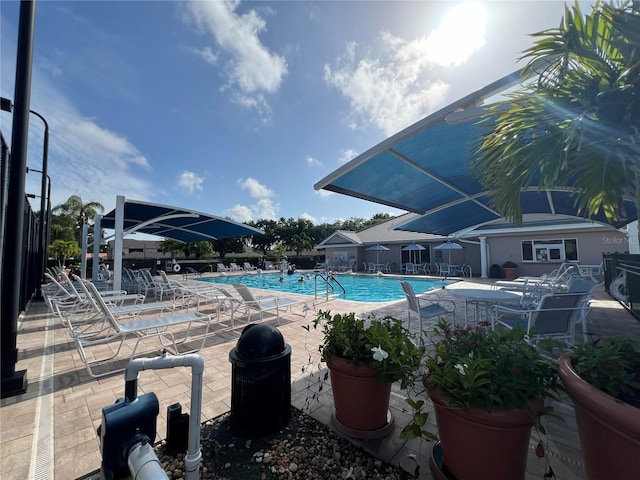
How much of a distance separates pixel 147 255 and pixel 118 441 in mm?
53579

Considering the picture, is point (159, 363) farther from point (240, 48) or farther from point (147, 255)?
point (147, 255)

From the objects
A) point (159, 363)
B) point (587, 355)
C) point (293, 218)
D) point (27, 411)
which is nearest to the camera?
point (587, 355)

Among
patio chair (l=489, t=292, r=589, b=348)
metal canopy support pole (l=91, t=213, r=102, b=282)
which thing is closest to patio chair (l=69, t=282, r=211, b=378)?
patio chair (l=489, t=292, r=589, b=348)

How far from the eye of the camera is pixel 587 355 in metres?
1.56

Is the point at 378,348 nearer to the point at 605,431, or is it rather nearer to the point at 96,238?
the point at 605,431

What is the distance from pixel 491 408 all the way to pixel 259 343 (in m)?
1.74

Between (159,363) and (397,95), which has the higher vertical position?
(397,95)

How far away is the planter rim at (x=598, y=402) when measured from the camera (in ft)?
3.78

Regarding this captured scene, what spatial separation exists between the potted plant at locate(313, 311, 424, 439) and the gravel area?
206 mm

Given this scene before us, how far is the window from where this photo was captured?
625 inches

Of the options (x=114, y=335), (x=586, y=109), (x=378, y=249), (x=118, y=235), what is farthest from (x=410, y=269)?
(x=586, y=109)

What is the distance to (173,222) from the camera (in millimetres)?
12438

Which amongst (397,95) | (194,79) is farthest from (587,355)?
(194,79)

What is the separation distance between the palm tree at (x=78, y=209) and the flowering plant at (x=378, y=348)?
3595 cm
